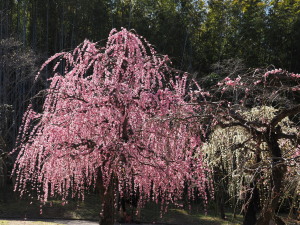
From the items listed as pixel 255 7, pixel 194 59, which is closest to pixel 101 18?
pixel 194 59

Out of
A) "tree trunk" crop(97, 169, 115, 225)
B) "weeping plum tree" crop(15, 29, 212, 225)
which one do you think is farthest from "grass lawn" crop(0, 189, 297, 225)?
"weeping plum tree" crop(15, 29, 212, 225)

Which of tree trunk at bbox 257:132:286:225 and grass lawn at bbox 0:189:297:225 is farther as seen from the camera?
grass lawn at bbox 0:189:297:225

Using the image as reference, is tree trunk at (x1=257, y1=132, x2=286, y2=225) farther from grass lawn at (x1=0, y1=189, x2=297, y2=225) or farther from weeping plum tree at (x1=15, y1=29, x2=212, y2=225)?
grass lawn at (x1=0, y1=189, x2=297, y2=225)

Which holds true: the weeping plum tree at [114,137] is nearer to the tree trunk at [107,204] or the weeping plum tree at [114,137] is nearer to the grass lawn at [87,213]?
the tree trunk at [107,204]

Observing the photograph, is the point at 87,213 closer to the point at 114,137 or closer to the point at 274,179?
the point at 114,137

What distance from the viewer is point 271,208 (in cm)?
536

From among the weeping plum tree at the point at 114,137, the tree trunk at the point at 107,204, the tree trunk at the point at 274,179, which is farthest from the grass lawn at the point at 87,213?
the tree trunk at the point at 274,179

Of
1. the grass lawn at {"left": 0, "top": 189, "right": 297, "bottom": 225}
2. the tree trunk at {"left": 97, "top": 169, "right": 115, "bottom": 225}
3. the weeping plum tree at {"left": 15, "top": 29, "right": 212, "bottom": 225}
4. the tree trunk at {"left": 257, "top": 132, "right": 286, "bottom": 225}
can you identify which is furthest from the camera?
the grass lawn at {"left": 0, "top": 189, "right": 297, "bottom": 225}

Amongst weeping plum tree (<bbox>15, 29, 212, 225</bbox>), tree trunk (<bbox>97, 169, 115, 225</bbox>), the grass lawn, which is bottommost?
the grass lawn

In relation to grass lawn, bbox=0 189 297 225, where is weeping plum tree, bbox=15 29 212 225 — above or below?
above

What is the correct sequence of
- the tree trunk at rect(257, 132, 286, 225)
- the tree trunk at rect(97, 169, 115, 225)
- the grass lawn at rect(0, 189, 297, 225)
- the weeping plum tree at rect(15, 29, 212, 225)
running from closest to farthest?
the tree trunk at rect(257, 132, 286, 225) → the weeping plum tree at rect(15, 29, 212, 225) → the tree trunk at rect(97, 169, 115, 225) → the grass lawn at rect(0, 189, 297, 225)

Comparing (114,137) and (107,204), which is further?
(107,204)

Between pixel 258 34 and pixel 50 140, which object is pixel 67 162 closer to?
pixel 50 140

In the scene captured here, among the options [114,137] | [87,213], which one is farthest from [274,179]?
[87,213]
